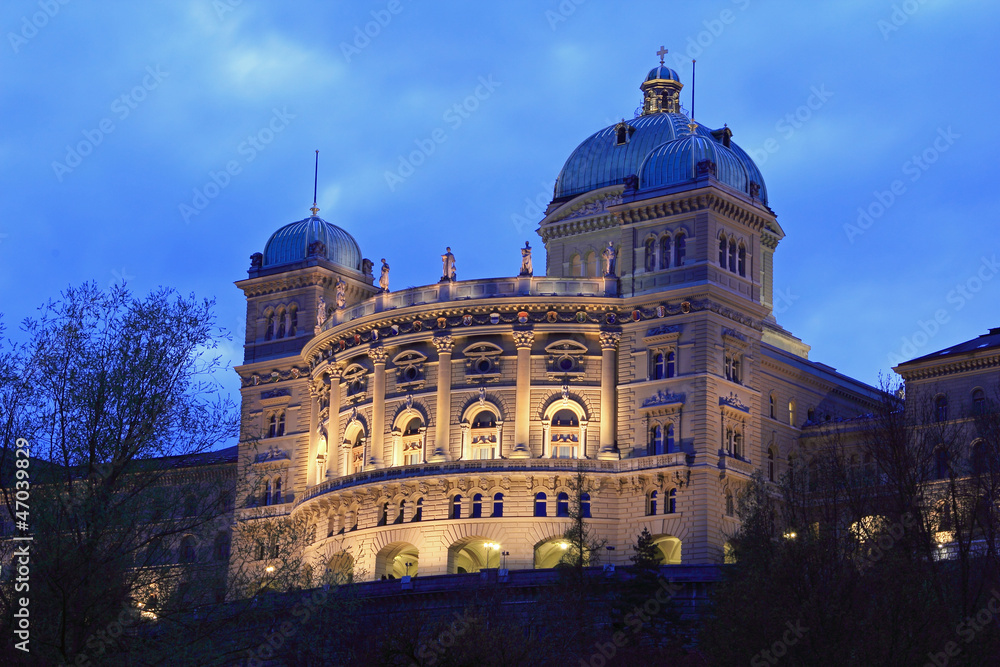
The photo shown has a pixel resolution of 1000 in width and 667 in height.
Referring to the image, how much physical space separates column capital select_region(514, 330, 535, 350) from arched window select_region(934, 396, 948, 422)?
24.4m

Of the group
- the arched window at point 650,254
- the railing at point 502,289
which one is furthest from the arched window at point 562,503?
the arched window at point 650,254

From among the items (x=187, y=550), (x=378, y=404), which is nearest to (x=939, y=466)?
(x=378, y=404)

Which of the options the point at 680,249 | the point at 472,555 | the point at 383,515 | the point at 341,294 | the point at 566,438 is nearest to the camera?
the point at 566,438

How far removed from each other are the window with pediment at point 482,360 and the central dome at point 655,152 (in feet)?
46.2

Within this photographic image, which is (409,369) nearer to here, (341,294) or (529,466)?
(529,466)

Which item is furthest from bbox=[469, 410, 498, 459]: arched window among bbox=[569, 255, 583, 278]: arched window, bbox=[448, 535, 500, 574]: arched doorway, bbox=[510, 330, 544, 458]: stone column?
bbox=[569, 255, 583, 278]: arched window

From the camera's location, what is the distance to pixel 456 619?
73.2 metres

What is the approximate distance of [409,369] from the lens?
106m

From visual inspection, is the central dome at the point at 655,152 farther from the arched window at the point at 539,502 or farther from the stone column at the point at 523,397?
the arched window at the point at 539,502

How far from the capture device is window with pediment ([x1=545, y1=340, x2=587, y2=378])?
338 ft

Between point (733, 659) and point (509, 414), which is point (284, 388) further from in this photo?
point (733, 659)

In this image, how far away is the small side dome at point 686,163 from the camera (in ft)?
346

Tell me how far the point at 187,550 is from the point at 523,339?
4918 centimetres

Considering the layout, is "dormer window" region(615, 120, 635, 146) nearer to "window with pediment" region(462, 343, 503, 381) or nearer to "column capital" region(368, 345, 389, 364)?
"window with pediment" region(462, 343, 503, 381)
